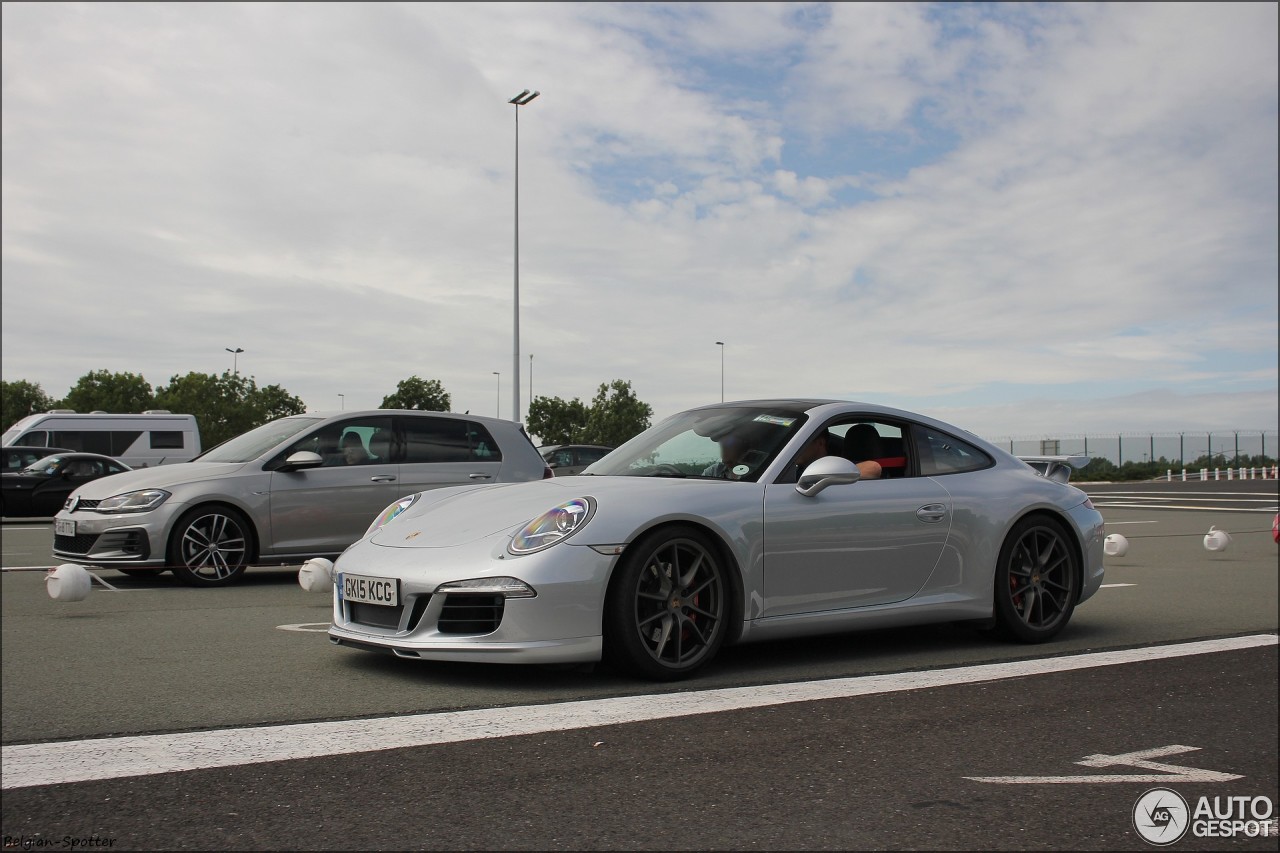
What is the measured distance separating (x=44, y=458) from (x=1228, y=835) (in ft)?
72.8

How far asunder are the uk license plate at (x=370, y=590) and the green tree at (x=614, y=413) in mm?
68368

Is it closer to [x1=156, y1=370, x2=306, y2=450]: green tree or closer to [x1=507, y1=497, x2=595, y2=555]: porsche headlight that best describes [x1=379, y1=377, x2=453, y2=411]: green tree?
[x1=156, y1=370, x2=306, y2=450]: green tree

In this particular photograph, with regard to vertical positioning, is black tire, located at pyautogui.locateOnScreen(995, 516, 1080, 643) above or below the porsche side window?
below

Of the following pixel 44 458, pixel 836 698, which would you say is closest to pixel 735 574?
pixel 836 698

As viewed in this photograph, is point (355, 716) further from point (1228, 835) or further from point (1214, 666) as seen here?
point (1214, 666)

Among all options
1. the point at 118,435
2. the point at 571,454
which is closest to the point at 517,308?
the point at 571,454

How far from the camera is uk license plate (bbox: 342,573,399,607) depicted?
5137 mm

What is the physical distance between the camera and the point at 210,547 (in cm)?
950

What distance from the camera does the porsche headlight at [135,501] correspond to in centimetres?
938

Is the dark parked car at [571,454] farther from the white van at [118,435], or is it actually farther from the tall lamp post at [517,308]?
the white van at [118,435]

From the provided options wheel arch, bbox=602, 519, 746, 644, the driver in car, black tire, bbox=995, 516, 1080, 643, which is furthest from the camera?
black tire, bbox=995, 516, 1080, 643

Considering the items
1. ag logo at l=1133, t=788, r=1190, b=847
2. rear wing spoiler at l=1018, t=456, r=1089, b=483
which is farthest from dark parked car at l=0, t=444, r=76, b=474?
ag logo at l=1133, t=788, r=1190, b=847

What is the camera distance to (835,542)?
5680 mm

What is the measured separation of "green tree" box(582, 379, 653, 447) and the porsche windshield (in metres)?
67.4
